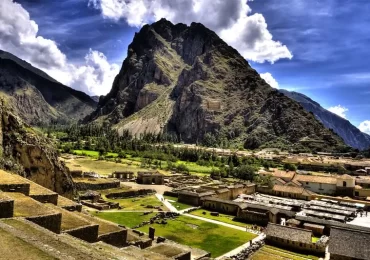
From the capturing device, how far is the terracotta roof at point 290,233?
51.0m

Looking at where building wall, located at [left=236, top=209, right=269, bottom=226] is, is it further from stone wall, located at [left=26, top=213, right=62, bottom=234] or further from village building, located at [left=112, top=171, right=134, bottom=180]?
stone wall, located at [left=26, top=213, right=62, bottom=234]

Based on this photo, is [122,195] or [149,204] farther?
[122,195]

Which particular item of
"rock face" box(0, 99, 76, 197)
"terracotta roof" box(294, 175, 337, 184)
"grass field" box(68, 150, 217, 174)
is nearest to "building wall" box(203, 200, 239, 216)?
"rock face" box(0, 99, 76, 197)

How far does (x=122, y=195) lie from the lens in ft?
256

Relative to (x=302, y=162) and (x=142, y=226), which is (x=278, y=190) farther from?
(x=302, y=162)

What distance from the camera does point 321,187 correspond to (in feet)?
318

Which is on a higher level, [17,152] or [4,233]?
[17,152]

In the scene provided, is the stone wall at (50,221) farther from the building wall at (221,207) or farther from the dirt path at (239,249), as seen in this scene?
the building wall at (221,207)

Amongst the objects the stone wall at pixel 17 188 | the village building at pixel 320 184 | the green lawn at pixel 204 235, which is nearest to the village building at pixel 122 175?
the green lawn at pixel 204 235

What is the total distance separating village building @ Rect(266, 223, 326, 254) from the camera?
49.7 metres

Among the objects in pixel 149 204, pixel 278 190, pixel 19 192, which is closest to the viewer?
pixel 19 192

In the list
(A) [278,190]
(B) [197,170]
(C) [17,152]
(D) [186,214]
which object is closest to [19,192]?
(C) [17,152]

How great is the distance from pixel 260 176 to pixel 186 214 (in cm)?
5597

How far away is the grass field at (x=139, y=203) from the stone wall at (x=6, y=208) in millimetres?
47659
